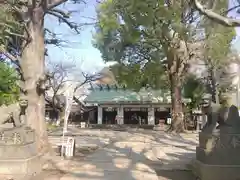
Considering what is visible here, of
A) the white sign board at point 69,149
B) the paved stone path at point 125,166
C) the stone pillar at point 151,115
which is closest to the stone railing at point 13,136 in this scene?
Answer: the paved stone path at point 125,166

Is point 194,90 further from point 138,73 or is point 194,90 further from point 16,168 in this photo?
point 16,168

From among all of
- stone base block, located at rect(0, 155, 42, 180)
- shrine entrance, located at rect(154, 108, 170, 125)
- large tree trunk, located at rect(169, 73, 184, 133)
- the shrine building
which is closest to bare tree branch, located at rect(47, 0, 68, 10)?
stone base block, located at rect(0, 155, 42, 180)

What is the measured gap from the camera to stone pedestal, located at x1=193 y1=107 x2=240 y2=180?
24.0 ft

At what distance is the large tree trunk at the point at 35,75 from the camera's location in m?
10.8

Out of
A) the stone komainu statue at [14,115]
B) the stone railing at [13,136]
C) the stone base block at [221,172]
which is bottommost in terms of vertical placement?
the stone base block at [221,172]

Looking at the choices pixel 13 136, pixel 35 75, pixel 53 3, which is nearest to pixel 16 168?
pixel 13 136

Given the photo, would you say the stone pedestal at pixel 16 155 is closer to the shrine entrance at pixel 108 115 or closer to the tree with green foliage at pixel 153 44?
the tree with green foliage at pixel 153 44

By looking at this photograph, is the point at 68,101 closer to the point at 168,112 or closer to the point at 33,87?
the point at 33,87

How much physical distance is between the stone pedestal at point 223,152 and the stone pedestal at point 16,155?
4.49 meters

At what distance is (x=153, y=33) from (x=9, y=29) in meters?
12.1

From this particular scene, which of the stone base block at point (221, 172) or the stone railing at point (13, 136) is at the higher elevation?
the stone railing at point (13, 136)

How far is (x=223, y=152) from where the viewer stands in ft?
24.3

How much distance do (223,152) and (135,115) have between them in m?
29.0

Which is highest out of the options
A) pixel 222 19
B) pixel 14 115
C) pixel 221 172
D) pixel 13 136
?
pixel 222 19
